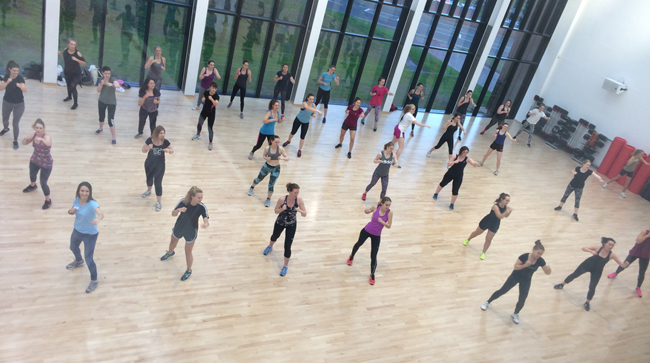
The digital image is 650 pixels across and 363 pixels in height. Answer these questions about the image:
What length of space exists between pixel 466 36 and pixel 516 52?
85.8 inches

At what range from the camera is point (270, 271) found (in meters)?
6.79

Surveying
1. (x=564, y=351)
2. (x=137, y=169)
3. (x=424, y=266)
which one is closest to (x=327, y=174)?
(x=424, y=266)

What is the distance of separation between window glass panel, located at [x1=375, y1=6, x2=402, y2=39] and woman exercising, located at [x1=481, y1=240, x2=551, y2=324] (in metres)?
8.96

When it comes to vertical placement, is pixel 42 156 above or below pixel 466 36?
below

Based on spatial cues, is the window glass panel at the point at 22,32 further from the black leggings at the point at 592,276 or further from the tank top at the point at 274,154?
the black leggings at the point at 592,276

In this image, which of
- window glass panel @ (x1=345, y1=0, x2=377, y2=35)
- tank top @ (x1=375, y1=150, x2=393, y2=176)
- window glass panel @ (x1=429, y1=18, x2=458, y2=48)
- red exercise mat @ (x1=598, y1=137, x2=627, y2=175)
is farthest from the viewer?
window glass panel @ (x1=429, y1=18, x2=458, y2=48)

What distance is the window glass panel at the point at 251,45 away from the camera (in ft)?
40.5

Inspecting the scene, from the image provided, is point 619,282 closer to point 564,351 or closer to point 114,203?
point 564,351

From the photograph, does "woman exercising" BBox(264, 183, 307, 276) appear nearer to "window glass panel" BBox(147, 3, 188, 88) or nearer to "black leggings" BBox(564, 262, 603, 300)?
"black leggings" BBox(564, 262, 603, 300)

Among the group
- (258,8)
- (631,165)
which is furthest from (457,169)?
(258,8)

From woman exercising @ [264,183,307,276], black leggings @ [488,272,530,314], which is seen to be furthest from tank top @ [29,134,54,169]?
black leggings @ [488,272,530,314]

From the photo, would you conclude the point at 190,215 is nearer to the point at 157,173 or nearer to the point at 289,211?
the point at 289,211

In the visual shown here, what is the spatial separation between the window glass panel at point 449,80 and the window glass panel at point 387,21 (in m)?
2.32

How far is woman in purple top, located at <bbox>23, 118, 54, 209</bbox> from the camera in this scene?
20.9ft
